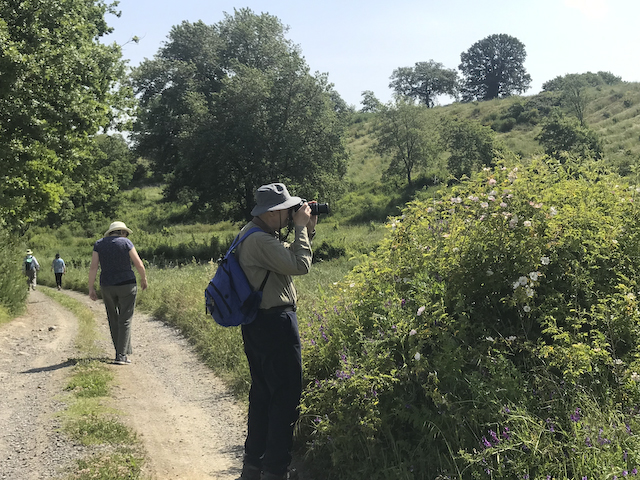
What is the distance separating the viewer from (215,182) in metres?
31.7

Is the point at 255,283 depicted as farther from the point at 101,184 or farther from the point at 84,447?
the point at 101,184

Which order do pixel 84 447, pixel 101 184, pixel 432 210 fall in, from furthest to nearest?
pixel 101 184
pixel 432 210
pixel 84 447

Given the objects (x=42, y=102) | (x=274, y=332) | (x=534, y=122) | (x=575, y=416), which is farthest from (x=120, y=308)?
(x=534, y=122)

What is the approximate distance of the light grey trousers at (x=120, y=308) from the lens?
7391 mm

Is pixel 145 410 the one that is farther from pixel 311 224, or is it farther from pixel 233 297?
pixel 311 224

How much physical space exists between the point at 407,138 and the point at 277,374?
47691 mm

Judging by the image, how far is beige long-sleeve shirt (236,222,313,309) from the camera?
371 centimetres

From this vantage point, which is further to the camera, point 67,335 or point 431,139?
point 431,139

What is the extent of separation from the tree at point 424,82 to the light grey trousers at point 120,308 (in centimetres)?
9605

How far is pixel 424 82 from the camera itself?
3866 inches

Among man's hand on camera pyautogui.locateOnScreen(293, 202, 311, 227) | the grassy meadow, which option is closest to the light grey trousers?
the grassy meadow

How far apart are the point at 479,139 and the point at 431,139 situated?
4980 millimetres

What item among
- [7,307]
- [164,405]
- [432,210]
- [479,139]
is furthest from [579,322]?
[479,139]

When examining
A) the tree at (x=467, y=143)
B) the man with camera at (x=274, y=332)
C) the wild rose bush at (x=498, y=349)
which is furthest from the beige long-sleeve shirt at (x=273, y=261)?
the tree at (x=467, y=143)
